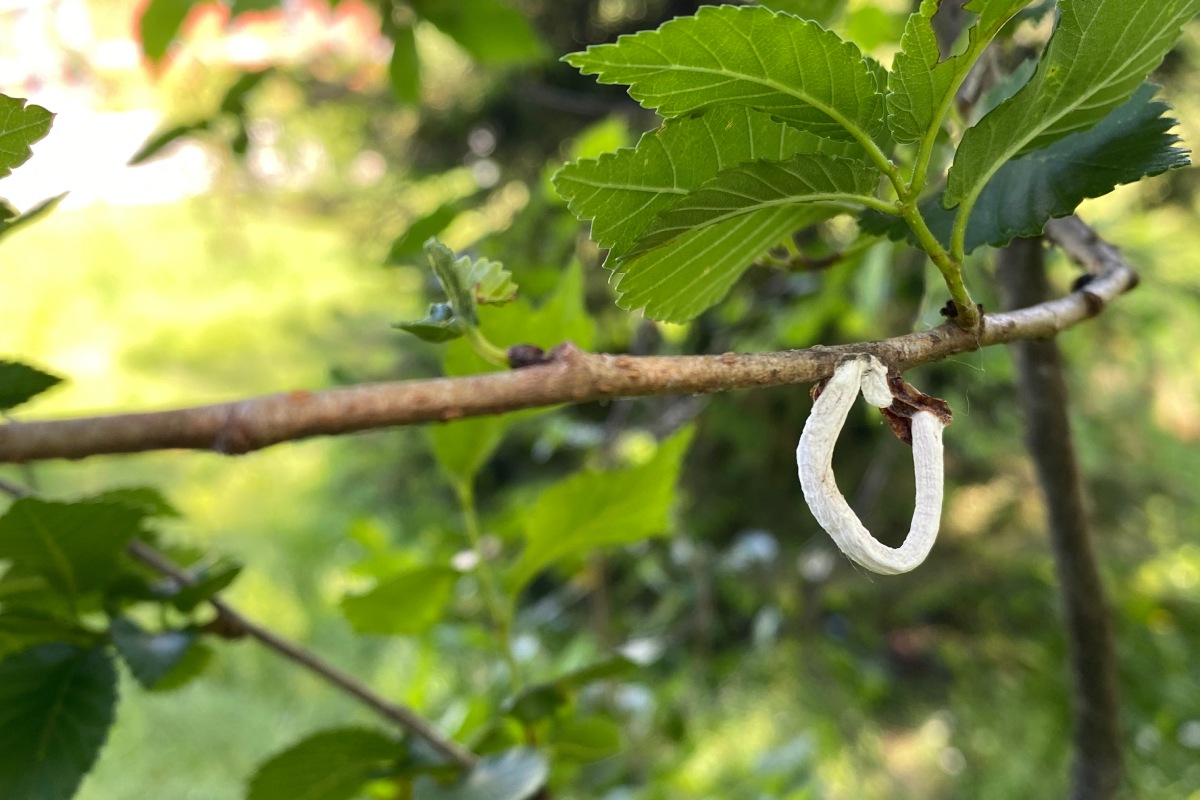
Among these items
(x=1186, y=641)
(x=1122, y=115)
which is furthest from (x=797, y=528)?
(x=1122, y=115)

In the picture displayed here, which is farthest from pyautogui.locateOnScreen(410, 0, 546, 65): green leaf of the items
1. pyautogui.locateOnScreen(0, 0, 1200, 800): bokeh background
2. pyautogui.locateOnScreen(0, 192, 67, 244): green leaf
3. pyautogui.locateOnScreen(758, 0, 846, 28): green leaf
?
pyautogui.locateOnScreen(0, 192, 67, 244): green leaf

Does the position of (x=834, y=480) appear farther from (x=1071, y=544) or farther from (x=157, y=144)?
(x=157, y=144)

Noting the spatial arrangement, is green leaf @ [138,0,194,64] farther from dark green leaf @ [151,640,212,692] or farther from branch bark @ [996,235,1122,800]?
branch bark @ [996,235,1122,800]

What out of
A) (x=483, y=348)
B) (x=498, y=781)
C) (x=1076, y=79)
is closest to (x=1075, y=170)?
(x=1076, y=79)

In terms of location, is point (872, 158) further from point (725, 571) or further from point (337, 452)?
point (337, 452)

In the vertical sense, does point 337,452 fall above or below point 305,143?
below

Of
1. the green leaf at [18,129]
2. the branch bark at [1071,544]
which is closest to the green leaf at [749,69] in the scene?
the green leaf at [18,129]
